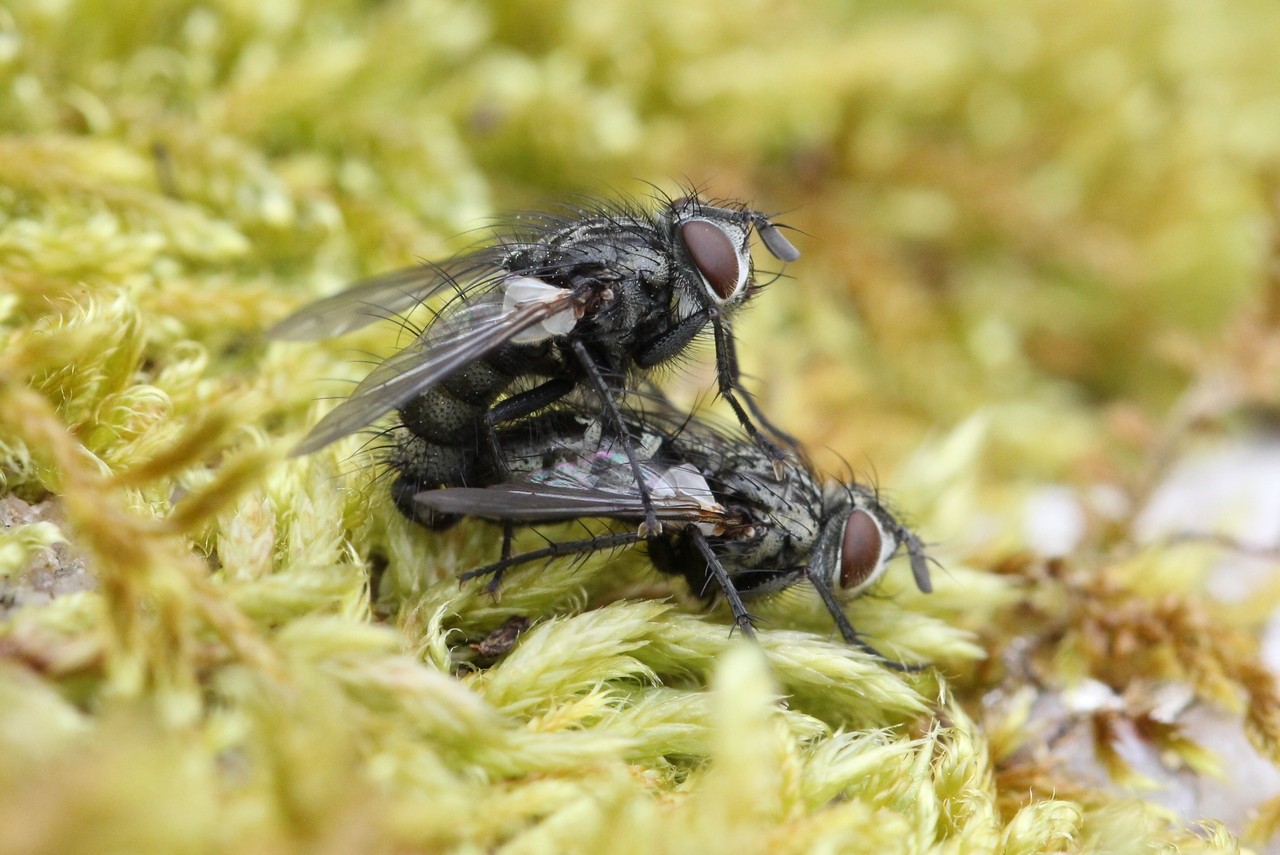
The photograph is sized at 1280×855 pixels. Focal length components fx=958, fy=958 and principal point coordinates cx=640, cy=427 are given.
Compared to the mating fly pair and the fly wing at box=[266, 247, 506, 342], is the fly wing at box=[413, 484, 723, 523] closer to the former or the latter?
the mating fly pair

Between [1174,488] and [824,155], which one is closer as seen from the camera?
[1174,488]

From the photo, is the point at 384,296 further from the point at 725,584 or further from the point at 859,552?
the point at 859,552

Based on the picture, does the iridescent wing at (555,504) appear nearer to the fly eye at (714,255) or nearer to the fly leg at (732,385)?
the fly leg at (732,385)

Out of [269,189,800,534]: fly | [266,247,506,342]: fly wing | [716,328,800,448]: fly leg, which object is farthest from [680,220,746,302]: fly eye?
[266,247,506,342]: fly wing

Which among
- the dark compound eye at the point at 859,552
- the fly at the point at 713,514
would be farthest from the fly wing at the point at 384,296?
the dark compound eye at the point at 859,552

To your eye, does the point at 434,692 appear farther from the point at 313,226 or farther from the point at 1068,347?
the point at 1068,347

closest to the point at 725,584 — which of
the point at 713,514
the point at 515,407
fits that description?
the point at 713,514

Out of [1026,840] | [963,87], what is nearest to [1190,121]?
[963,87]

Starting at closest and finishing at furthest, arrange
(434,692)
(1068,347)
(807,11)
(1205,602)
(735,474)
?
(434,692), (735,474), (1205,602), (1068,347), (807,11)
